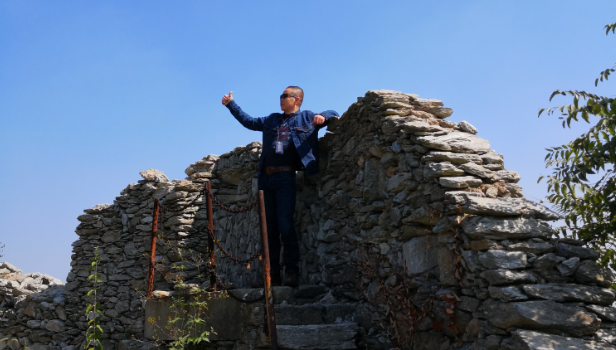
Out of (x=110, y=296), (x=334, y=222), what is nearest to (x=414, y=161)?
(x=334, y=222)

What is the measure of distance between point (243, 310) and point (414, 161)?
6.71 feet

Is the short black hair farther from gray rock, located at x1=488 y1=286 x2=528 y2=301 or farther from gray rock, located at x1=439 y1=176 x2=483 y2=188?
gray rock, located at x1=488 y1=286 x2=528 y2=301

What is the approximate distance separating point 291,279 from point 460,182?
2.13 metres

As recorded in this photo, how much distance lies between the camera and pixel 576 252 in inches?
128

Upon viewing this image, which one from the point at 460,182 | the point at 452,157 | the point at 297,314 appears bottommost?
the point at 297,314

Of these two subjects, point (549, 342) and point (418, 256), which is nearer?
point (549, 342)

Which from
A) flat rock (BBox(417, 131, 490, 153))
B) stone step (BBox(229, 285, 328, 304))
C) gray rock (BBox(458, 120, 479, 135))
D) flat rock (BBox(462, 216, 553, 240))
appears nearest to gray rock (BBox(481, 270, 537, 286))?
flat rock (BBox(462, 216, 553, 240))

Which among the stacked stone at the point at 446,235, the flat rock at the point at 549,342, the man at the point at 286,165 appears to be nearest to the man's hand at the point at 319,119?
the man at the point at 286,165

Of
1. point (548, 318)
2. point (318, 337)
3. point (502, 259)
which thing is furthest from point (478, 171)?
point (318, 337)

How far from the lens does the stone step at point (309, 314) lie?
4574 mm

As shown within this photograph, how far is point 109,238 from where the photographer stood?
345 inches

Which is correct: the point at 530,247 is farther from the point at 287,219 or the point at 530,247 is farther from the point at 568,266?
the point at 287,219

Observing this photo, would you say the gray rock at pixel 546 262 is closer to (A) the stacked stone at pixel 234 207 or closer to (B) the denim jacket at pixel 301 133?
(B) the denim jacket at pixel 301 133

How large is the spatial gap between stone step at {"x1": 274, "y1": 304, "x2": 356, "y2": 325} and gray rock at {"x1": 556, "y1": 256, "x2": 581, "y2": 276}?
6.58 ft
